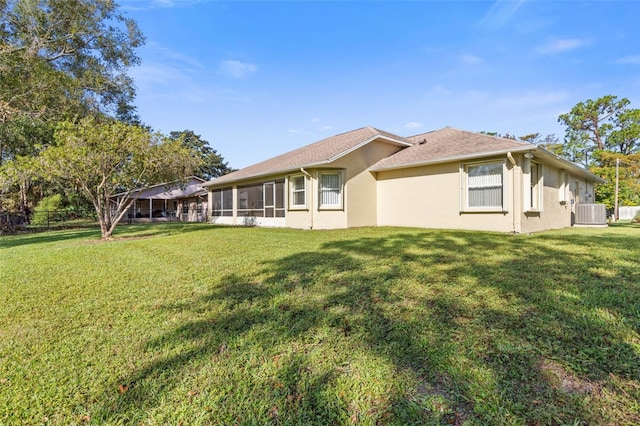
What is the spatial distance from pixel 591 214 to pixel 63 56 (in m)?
25.7

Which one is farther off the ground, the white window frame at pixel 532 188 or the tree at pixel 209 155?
the tree at pixel 209 155

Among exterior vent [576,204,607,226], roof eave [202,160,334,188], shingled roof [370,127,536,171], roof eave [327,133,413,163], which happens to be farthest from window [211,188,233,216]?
exterior vent [576,204,607,226]

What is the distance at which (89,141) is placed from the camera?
933cm

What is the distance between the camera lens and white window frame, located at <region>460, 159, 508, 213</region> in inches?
361

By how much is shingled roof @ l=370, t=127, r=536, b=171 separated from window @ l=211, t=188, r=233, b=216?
9.05m

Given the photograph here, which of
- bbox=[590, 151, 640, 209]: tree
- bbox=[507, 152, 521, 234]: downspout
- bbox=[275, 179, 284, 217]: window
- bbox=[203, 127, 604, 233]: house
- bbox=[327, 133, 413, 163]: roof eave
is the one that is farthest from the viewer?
bbox=[590, 151, 640, 209]: tree

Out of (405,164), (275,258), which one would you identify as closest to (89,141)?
(275,258)

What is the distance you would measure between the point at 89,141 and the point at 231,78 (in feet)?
19.7

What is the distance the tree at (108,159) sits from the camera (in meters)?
9.16

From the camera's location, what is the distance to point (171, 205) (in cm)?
2805

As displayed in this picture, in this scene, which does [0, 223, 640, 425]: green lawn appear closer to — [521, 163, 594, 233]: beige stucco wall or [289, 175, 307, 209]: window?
[521, 163, 594, 233]: beige stucco wall

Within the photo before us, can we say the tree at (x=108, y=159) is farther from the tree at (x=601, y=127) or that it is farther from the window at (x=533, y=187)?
the tree at (x=601, y=127)

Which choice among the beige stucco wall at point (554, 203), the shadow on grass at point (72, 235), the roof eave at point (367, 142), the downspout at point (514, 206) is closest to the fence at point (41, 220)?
the shadow on grass at point (72, 235)

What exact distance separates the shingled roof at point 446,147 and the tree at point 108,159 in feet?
25.3
